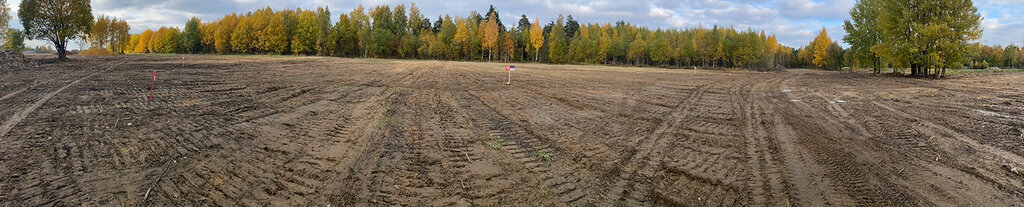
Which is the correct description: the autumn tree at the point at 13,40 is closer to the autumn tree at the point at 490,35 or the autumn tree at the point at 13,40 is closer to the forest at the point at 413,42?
the forest at the point at 413,42

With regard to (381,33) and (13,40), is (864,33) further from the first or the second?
(13,40)

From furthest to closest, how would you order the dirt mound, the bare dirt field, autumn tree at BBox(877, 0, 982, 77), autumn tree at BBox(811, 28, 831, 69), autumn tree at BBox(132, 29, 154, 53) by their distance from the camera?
autumn tree at BBox(132, 29, 154, 53), autumn tree at BBox(811, 28, 831, 69), autumn tree at BBox(877, 0, 982, 77), the dirt mound, the bare dirt field

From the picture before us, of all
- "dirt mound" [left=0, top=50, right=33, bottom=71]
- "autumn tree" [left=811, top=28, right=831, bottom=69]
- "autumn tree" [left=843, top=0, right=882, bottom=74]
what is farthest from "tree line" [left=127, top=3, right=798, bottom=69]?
"dirt mound" [left=0, top=50, right=33, bottom=71]

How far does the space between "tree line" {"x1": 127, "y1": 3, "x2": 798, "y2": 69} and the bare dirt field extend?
201ft

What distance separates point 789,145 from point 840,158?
744 millimetres

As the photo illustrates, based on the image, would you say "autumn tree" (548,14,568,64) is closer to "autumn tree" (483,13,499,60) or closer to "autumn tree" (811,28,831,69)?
"autumn tree" (483,13,499,60)

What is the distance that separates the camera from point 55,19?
28875mm

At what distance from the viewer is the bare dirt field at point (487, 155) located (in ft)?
11.9

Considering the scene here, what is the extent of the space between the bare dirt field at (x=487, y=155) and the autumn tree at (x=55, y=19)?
29.4m

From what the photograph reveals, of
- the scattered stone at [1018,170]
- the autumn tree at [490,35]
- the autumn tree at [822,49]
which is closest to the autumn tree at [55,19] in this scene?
the scattered stone at [1018,170]

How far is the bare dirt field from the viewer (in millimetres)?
3617

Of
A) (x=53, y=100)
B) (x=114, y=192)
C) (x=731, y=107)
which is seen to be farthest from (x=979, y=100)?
(x=53, y=100)

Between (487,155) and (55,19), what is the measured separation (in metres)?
41.1

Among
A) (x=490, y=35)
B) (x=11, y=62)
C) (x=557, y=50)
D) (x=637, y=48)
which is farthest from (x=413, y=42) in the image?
(x=11, y=62)
